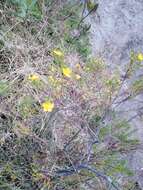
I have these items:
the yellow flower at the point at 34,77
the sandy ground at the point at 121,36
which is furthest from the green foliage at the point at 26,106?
the sandy ground at the point at 121,36

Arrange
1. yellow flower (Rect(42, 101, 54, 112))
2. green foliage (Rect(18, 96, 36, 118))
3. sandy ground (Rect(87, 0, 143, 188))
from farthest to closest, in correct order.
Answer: sandy ground (Rect(87, 0, 143, 188)) < green foliage (Rect(18, 96, 36, 118)) < yellow flower (Rect(42, 101, 54, 112))

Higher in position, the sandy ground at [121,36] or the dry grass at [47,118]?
the sandy ground at [121,36]

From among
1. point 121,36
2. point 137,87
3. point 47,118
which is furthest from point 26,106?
point 121,36

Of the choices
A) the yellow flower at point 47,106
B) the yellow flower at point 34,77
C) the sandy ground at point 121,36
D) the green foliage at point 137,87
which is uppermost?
the sandy ground at point 121,36

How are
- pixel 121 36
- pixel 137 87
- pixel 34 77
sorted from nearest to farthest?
pixel 34 77
pixel 137 87
pixel 121 36

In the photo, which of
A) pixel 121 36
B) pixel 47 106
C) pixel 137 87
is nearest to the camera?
pixel 47 106

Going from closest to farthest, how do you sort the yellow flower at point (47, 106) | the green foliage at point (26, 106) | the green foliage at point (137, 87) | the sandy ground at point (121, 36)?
the yellow flower at point (47, 106), the green foliage at point (26, 106), the green foliage at point (137, 87), the sandy ground at point (121, 36)

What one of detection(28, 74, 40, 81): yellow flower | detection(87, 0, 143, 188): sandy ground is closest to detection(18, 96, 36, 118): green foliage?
detection(28, 74, 40, 81): yellow flower

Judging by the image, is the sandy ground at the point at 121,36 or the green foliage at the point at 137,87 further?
the sandy ground at the point at 121,36

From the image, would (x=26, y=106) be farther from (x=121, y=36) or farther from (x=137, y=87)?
(x=121, y=36)

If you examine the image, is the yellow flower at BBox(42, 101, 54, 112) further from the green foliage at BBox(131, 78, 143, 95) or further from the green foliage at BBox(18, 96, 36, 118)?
the green foliage at BBox(131, 78, 143, 95)

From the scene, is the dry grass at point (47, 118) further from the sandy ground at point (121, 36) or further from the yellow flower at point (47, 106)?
the sandy ground at point (121, 36)

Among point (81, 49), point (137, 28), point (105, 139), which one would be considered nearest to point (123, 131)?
point (105, 139)

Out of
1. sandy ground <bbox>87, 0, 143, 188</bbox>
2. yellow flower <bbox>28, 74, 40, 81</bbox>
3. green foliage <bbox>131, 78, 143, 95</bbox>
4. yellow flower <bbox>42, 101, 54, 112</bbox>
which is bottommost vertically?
yellow flower <bbox>42, 101, 54, 112</bbox>
